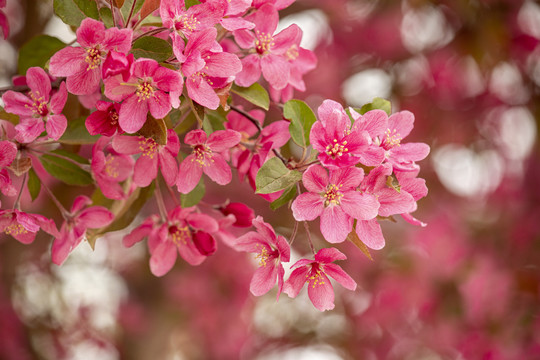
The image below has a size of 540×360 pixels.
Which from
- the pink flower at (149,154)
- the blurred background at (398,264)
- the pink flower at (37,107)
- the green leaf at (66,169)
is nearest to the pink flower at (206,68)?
the pink flower at (149,154)

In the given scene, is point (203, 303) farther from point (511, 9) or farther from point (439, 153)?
point (511, 9)

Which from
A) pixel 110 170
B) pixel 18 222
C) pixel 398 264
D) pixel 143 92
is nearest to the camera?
pixel 143 92

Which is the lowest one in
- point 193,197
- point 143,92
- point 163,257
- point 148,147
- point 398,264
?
point 398,264

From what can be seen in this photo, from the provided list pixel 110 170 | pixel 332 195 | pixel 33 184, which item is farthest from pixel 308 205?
pixel 33 184

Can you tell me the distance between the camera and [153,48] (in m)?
0.77

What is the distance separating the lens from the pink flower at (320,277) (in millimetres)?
847

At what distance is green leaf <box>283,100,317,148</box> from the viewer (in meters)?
0.85

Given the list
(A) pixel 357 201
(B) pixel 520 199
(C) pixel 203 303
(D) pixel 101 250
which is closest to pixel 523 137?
(B) pixel 520 199

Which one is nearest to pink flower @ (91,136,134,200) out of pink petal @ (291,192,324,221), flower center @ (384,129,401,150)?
pink petal @ (291,192,324,221)

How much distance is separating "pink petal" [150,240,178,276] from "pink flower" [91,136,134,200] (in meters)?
0.13

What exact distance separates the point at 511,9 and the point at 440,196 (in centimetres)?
120

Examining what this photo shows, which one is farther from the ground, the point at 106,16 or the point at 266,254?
the point at 106,16

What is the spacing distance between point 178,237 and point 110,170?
0.17 m

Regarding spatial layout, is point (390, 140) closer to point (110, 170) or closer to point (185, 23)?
point (185, 23)
